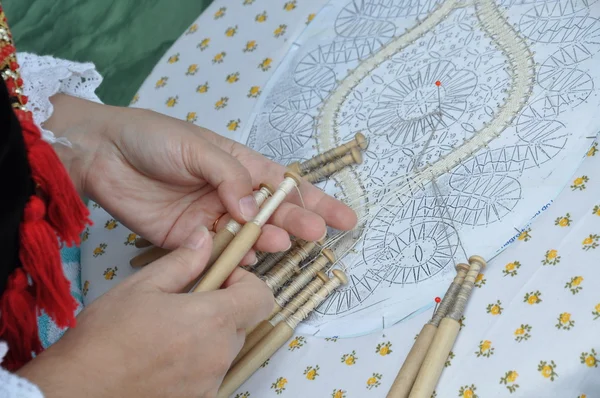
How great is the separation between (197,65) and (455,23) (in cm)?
49

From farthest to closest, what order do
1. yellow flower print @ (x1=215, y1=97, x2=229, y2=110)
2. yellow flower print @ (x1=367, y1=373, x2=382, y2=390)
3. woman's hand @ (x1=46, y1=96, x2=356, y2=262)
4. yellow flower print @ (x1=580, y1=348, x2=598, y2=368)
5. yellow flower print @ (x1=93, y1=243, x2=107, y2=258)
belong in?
yellow flower print @ (x1=215, y1=97, x2=229, y2=110) < yellow flower print @ (x1=93, y1=243, x2=107, y2=258) < woman's hand @ (x1=46, y1=96, x2=356, y2=262) < yellow flower print @ (x1=367, y1=373, x2=382, y2=390) < yellow flower print @ (x1=580, y1=348, x2=598, y2=368)

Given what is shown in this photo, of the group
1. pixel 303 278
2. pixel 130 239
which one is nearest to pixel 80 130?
pixel 130 239

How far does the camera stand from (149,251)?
1038 millimetres

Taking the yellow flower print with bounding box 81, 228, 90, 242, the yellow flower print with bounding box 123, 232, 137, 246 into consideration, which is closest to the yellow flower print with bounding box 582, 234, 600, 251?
the yellow flower print with bounding box 123, 232, 137, 246

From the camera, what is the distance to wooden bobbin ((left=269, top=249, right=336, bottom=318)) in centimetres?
90

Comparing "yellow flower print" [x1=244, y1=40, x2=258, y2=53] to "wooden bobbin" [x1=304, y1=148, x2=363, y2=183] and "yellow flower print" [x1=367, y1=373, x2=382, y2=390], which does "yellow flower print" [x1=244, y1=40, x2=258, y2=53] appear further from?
"yellow flower print" [x1=367, y1=373, x2=382, y2=390]

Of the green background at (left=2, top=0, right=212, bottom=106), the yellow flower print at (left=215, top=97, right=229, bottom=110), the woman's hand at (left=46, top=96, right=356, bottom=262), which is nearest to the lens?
the woman's hand at (left=46, top=96, right=356, bottom=262)

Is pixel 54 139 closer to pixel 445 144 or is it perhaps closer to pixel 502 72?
pixel 445 144

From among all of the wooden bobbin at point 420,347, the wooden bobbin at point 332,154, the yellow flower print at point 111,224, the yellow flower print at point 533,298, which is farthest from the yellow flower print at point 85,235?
the yellow flower print at point 533,298

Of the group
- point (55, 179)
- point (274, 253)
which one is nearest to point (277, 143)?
point (274, 253)

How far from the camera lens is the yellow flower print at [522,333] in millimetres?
759

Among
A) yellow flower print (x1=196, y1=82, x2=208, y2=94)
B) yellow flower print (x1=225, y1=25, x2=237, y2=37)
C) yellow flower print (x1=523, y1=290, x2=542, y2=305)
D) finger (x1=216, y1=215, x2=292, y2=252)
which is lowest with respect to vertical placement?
finger (x1=216, y1=215, x2=292, y2=252)

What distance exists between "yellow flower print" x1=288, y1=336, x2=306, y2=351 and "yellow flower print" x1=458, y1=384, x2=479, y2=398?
0.73ft

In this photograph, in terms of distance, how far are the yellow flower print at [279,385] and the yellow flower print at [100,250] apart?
41 cm
